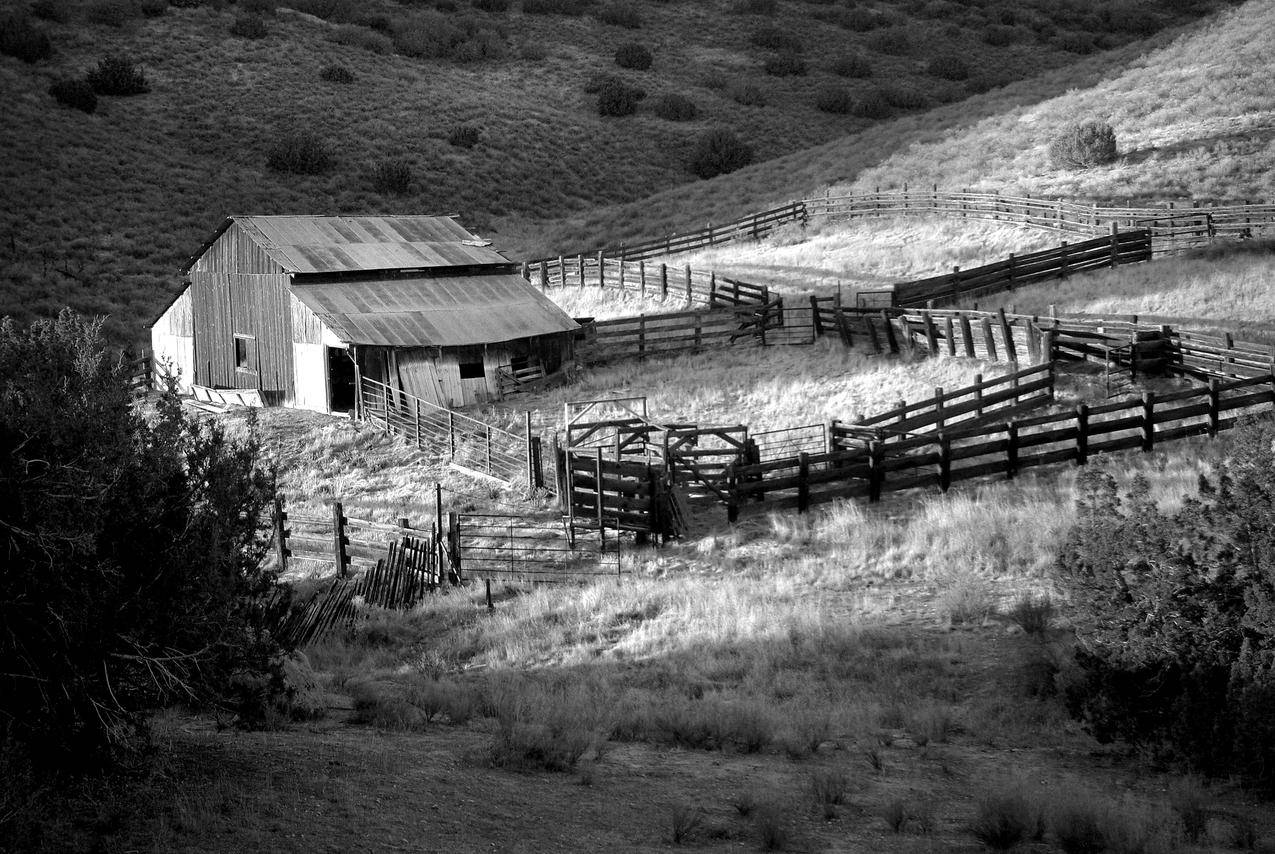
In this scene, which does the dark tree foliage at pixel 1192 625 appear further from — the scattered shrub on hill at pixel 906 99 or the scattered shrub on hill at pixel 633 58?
the scattered shrub on hill at pixel 633 58

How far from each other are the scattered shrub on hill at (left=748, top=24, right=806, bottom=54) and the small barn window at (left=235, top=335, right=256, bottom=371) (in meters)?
55.1

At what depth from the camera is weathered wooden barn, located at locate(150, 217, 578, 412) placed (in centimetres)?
3388

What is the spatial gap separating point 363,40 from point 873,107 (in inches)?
1181

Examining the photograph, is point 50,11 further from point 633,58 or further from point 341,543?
point 341,543

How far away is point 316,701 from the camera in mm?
13648

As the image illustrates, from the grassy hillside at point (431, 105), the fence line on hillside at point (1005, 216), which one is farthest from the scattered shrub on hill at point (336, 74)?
the fence line on hillside at point (1005, 216)

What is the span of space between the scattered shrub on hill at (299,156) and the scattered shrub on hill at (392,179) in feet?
8.76

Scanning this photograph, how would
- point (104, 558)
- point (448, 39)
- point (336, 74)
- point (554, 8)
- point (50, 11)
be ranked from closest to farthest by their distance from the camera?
1. point (104, 558)
2. point (50, 11)
3. point (336, 74)
4. point (448, 39)
5. point (554, 8)

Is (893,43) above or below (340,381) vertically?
above

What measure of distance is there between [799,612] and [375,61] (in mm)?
62709

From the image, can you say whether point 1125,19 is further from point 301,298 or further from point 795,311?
point 301,298

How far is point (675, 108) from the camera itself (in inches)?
2867

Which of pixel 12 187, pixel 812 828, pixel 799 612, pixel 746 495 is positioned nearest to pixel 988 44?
pixel 12 187

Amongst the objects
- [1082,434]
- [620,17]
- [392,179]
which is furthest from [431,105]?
[1082,434]
